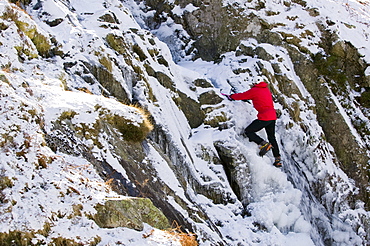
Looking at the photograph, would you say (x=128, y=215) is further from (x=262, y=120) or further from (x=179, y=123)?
(x=262, y=120)

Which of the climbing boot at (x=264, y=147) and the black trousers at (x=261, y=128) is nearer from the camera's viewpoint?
the climbing boot at (x=264, y=147)

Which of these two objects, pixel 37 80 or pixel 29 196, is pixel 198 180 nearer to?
pixel 37 80

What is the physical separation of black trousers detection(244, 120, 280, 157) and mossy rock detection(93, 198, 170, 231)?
4.81 m

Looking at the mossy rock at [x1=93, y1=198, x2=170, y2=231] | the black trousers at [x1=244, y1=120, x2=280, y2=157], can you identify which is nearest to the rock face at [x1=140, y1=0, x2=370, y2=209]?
the black trousers at [x1=244, y1=120, x2=280, y2=157]

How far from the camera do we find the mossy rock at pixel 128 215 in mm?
3795

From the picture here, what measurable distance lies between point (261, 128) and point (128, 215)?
5.44m

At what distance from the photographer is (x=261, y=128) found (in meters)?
8.64

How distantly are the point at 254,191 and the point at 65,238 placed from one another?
5.62 m

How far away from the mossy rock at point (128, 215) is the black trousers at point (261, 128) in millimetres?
4810

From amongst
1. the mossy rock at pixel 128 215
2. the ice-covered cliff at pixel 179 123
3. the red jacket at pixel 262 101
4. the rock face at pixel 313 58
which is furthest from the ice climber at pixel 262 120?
the mossy rock at pixel 128 215

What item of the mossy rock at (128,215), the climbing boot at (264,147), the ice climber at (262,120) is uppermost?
the mossy rock at (128,215)

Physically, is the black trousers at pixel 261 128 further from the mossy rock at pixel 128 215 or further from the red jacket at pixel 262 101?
the mossy rock at pixel 128 215

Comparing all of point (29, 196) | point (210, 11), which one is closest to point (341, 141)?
point (210, 11)

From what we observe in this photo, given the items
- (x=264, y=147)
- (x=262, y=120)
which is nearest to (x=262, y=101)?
(x=262, y=120)
